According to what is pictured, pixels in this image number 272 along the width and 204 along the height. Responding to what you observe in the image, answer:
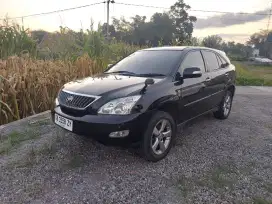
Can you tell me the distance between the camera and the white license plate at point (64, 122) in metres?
3.11

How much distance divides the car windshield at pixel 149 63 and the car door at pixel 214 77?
0.89 m

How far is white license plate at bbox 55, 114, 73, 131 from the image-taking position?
311cm

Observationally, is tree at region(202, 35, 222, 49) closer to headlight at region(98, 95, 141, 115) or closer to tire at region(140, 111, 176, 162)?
tire at region(140, 111, 176, 162)

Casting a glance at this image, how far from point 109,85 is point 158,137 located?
0.93 m

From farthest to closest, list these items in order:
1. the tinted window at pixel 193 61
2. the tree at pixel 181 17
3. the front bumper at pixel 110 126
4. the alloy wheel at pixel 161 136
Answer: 1. the tree at pixel 181 17
2. the tinted window at pixel 193 61
3. the alloy wheel at pixel 161 136
4. the front bumper at pixel 110 126

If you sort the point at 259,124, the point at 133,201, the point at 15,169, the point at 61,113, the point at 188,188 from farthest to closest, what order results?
the point at 259,124, the point at 61,113, the point at 15,169, the point at 188,188, the point at 133,201

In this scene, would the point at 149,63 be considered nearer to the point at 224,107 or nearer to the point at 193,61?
the point at 193,61

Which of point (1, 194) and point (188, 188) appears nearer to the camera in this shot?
point (1, 194)

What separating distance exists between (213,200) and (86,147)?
6.14 ft

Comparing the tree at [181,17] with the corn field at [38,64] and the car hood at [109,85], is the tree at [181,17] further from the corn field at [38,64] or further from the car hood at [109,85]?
the car hood at [109,85]

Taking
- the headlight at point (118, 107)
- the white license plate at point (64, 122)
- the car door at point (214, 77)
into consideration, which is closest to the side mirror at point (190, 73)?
the car door at point (214, 77)

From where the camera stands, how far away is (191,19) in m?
58.4

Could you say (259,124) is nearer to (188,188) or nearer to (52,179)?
(188,188)

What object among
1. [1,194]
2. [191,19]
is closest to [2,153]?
[1,194]
